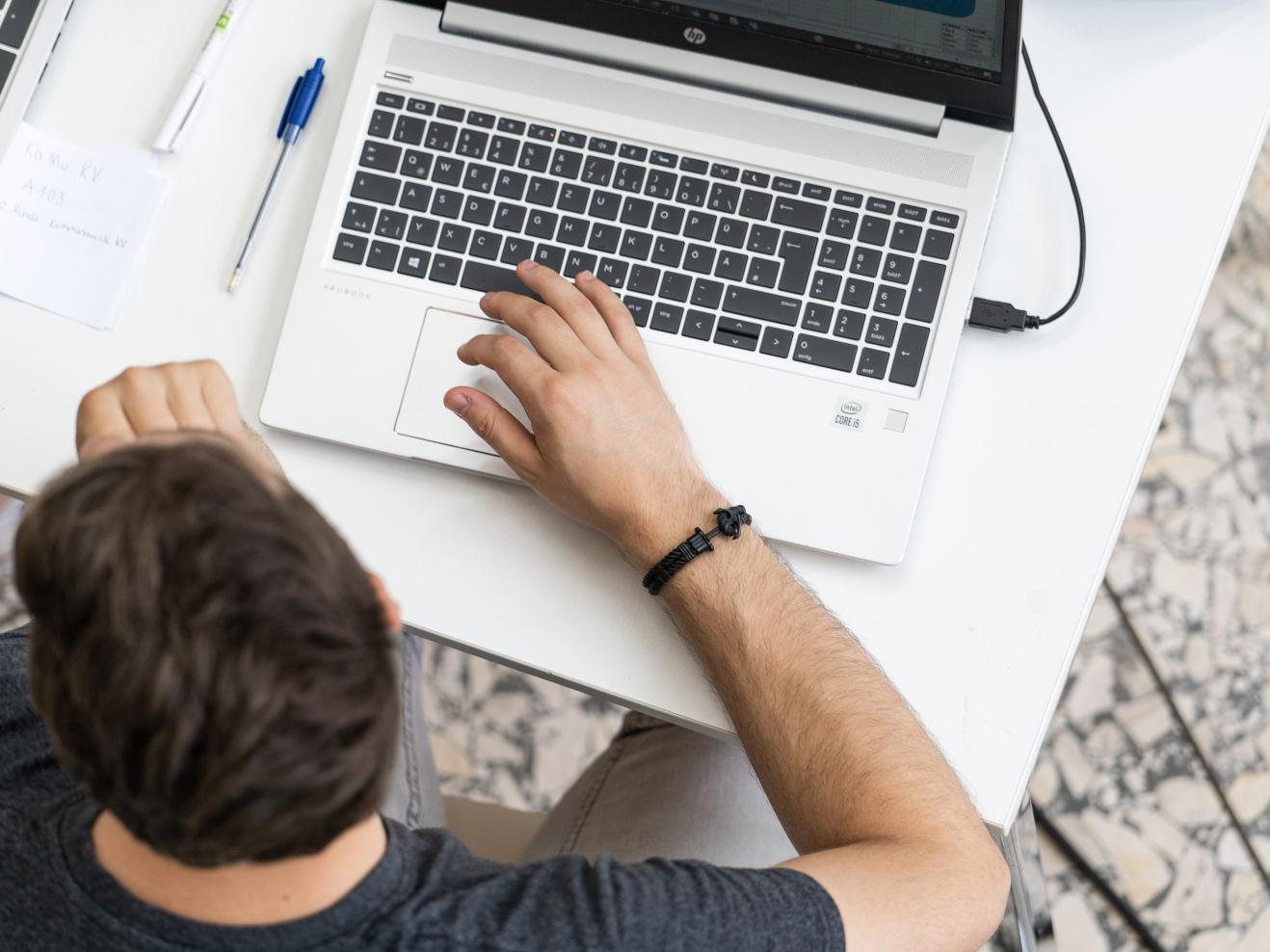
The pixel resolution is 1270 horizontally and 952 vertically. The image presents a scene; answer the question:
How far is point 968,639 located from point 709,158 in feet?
1.21

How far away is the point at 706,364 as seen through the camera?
31.4 inches

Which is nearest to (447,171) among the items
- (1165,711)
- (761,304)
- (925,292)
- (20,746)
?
(761,304)

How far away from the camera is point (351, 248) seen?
821 mm

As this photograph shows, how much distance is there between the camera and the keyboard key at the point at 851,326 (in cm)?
79

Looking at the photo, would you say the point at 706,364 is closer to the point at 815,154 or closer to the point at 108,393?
the point at 815,154

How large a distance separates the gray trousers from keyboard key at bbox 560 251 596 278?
346mm

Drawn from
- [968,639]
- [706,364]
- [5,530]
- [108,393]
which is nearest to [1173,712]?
[968,639]

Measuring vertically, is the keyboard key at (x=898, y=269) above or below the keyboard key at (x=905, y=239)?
below

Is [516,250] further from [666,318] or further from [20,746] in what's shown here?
[20,746]

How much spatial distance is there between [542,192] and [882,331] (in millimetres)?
252

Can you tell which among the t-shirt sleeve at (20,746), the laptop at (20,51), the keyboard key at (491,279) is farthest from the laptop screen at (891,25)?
the t-shirt sleeve at (20,746)

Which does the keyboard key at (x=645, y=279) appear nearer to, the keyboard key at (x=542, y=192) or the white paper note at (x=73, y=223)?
the keyboard key at (x=542, y=192)

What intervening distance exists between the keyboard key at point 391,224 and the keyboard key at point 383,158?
1.3 inches

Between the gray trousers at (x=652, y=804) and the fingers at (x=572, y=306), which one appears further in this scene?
the gray trousers at (x=652, y=804)
